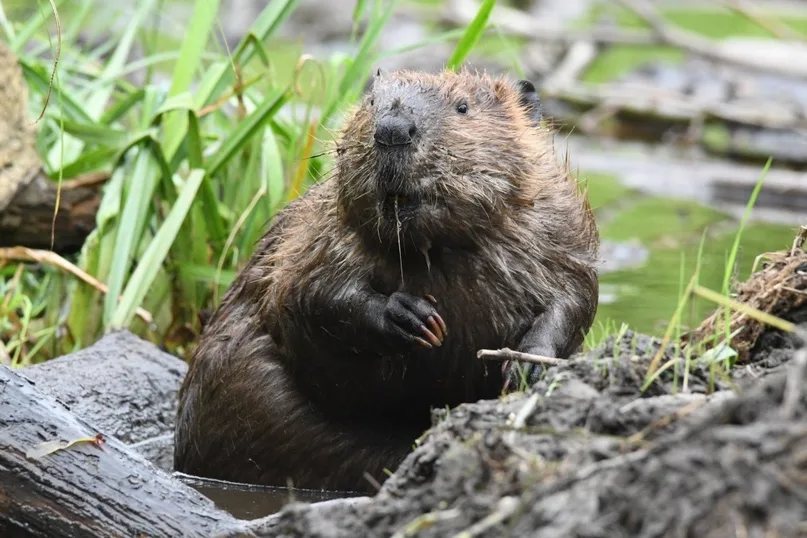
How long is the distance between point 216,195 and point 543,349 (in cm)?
245

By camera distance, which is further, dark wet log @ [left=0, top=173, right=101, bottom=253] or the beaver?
dark wet log @ [left=0, top=173, right=101, bottom=253]

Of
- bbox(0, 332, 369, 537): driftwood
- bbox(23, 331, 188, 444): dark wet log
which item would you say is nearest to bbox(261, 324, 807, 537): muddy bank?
bbox(0, 332, 369, 537): driftwood

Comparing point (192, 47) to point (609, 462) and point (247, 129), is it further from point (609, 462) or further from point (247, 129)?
point (609, 462)

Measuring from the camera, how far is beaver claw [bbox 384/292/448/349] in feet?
11.1

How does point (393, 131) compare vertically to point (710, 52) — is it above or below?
below

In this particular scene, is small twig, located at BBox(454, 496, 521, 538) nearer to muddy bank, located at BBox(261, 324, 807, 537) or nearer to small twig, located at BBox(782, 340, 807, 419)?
muddy bank, located at BBox(261, 324, 807, 537)

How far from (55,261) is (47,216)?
0.54 m

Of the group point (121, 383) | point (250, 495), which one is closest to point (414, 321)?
point (250, 495)

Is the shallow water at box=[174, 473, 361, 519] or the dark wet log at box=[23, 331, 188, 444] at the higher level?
the dark wet log at box=[23, 331, 188, 444]

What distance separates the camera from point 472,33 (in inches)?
195

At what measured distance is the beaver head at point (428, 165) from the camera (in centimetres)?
327

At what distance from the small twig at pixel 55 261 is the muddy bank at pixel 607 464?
8.54 ft

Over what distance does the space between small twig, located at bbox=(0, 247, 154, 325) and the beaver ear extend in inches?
70.0

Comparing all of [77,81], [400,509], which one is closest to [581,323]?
[400,509]
